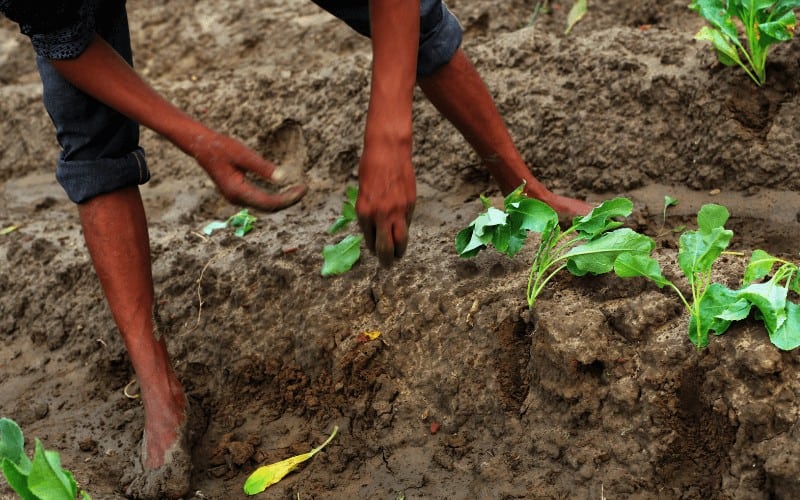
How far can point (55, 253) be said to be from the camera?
10.7 ft

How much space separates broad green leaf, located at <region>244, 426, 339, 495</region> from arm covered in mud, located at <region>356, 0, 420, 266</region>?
67cm

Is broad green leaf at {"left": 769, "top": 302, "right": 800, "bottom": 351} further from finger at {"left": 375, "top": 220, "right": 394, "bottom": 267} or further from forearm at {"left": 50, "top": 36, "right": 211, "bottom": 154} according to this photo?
forearm at {"left": 50, "top": 36, "right": 211, "bottom": 154}

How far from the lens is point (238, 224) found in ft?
10.4

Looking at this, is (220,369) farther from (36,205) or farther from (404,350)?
(36,205)

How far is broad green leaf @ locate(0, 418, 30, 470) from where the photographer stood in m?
1.79

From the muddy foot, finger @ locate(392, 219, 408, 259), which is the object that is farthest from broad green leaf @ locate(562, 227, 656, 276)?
the muddy foot

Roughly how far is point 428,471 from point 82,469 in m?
0.93

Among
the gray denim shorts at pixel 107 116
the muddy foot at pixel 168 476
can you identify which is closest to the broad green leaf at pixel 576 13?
the gray denim shorts at pixel 107 116

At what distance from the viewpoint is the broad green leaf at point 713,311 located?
190 cm

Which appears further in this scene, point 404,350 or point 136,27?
point 136,27

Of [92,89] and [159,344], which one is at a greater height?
[92,89]

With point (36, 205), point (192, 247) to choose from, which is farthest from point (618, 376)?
point (36, 205)

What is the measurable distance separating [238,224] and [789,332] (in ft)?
6.38

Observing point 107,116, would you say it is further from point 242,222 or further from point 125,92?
point 242,222
